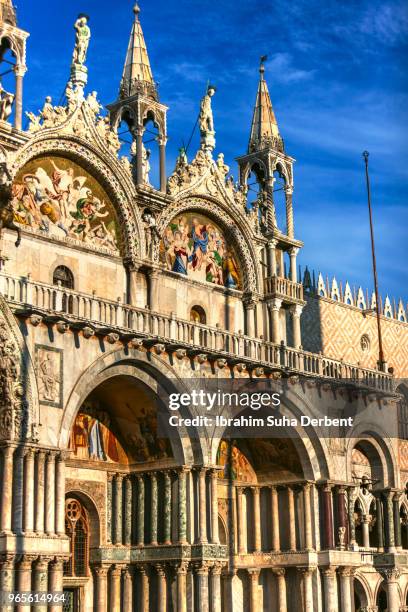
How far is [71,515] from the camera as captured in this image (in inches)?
1079

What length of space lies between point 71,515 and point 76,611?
2270 millimetres

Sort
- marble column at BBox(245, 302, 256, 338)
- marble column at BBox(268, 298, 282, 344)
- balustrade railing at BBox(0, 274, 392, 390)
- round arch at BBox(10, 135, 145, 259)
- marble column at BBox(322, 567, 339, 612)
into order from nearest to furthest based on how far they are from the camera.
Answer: balustrade railing at BBox(0, 274, 392, 390) → round arch at BBox(10, 135, 145, 259) → marble column at BBox(322, 567, 339, 612) → marble column at BBox(245, 302, 256, 338) → marble column at BBox(268, 298, 282, 344)

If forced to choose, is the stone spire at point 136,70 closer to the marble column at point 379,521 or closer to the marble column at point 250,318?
the marble column at point 250,318

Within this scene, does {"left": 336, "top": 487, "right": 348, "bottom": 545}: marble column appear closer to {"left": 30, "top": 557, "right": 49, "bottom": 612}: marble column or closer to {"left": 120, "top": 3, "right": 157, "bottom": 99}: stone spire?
{"left": 30, "top": 557, "right": 49, "bottom": 612}: marble column

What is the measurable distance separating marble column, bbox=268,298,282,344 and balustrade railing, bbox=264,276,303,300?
269mm

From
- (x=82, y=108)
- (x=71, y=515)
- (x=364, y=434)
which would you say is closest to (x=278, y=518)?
(x=364, y=434)

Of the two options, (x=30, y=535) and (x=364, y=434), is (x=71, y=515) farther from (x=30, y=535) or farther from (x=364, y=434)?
(x=364, y=434)

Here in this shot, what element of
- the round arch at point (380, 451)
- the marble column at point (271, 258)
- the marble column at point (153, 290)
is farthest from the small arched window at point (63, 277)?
the round arch at point (380, 451)

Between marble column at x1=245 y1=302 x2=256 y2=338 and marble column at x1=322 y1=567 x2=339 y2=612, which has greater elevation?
marble column at x1=245 y1=302 x2=256 y2=338

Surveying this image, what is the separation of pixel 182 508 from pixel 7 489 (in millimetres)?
5745

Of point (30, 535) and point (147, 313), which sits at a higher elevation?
point (147, 313)

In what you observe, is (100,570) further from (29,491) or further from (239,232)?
(239,232)

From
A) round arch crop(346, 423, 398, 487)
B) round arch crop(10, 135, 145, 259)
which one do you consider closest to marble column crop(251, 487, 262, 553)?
round arch crop(346, 423, 398, 487)

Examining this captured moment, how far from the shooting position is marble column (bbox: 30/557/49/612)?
23.2 meters
